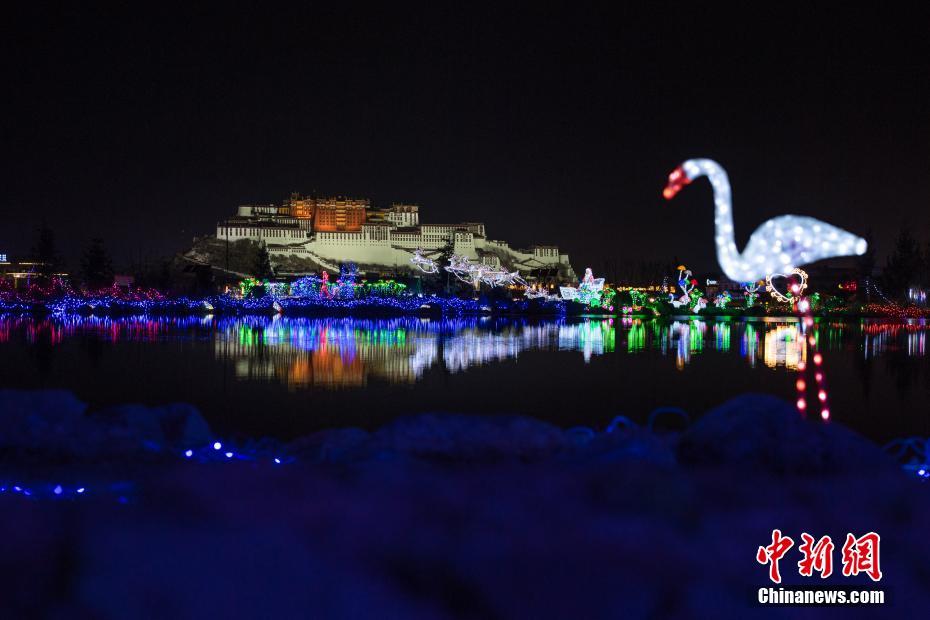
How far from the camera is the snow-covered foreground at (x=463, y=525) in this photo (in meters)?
2.52

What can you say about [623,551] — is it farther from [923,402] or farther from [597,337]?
[597,337]

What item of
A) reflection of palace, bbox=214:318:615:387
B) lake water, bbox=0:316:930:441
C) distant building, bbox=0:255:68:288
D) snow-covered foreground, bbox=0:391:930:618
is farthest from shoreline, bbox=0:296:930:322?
distant building, bbox=0:255:68:288

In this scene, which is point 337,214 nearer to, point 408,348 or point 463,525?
point 408,348

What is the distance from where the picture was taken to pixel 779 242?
171 inches

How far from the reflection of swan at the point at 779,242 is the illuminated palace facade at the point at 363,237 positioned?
211ft

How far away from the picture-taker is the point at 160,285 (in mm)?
51250

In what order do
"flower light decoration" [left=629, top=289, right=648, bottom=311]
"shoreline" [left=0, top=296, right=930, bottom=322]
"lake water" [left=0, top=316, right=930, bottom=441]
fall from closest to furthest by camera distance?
1. "lake water" [left=0, top=316, right=930, bottom=441]
2. "shoreline" [left=0, top=296, right=930, bottom=322]
3. "flower light decoration" [left=629, top=289, right=648, bottom=311]

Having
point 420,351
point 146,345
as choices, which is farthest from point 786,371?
point 146,345

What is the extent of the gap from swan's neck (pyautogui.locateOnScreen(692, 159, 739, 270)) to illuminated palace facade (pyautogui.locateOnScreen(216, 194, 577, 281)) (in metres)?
64.1

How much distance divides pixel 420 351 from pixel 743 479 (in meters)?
8.49

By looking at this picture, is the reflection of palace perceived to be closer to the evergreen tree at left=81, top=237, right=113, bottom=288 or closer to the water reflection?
the water reflection

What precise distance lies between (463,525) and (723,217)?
2.74 meters

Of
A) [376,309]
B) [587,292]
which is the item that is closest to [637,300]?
[587,292]

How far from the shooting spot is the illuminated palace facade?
74625 millimetres
